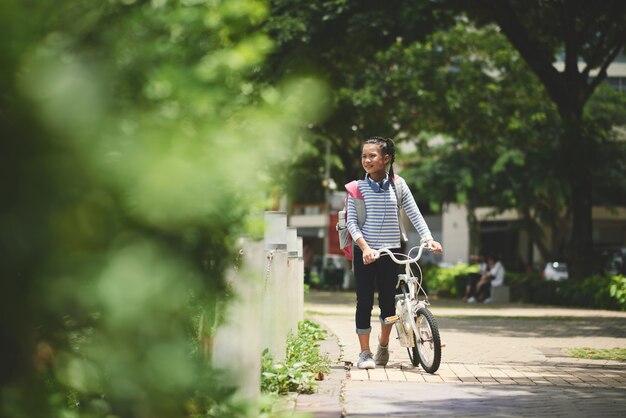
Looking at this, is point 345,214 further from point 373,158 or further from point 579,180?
point 579,180

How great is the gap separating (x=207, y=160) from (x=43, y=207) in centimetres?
39

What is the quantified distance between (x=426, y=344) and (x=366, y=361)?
0.51 m

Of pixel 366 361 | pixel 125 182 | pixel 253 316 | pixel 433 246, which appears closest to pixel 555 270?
pixel 366 361

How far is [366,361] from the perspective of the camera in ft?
25.6

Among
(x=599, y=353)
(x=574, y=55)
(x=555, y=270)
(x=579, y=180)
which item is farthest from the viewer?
(x=555, y=270)

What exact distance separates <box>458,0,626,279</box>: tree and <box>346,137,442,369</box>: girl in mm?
13033

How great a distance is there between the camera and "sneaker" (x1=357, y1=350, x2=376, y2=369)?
780cm

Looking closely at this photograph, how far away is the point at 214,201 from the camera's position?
2359 millimetres

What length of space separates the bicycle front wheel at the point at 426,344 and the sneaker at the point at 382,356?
245mm

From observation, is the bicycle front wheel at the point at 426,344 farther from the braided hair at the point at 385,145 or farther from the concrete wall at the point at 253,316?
the braided hair at the point at 385,145

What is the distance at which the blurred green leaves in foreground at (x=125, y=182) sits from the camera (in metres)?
2.12

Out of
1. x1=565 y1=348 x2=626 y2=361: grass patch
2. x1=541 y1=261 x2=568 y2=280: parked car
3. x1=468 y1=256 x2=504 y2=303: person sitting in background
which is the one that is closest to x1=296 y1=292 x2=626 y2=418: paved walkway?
x1=565 y1=348 x2=626 y2=361: grass patch

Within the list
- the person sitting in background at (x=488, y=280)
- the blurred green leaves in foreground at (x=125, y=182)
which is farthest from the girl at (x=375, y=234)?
the person sitting in background at (x=488, y=280)

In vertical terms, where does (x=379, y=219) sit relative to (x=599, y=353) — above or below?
above
